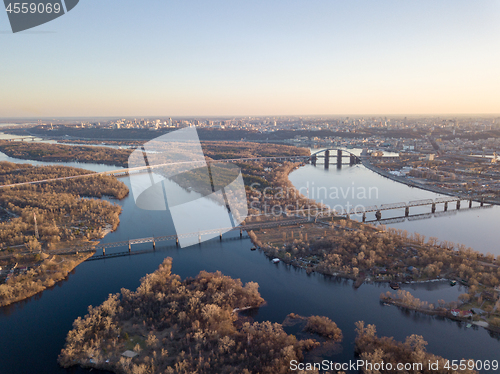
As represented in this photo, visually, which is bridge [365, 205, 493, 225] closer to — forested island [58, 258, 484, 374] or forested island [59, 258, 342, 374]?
forested island [58, 258, 484, 374]

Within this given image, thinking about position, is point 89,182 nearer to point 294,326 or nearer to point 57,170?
point 57,170

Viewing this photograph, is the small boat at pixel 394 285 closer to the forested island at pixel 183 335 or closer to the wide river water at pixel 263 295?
the wide river water at pixel 263 295

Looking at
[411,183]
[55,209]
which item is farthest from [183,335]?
[411,183]

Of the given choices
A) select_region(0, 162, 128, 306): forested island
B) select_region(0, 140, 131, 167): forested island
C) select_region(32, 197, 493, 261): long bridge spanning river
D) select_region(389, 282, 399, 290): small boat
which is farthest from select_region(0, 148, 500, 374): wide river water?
select_region(0, 140, 131, 167): forested island

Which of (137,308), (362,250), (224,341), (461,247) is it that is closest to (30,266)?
(137,308)

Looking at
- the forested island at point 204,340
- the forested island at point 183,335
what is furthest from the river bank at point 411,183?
the forested island at point 183,335

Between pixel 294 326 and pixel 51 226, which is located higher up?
pixel 51 226
